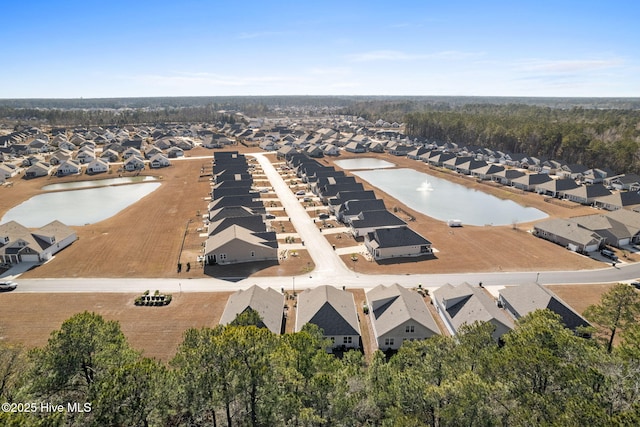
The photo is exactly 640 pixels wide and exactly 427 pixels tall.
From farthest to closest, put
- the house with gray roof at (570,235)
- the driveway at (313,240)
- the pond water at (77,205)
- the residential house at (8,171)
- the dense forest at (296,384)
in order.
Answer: the residential house at (8,171)
the pond water at (77,205)
the house with gray roof at (570,235)
the driveway at (313,240)
the dense forest at (296,384)

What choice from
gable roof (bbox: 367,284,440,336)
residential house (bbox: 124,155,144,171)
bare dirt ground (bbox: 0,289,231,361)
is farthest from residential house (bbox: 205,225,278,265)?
residential house (bbox: 124,155,144,171)

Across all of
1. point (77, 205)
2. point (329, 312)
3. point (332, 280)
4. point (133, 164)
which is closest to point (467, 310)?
point (329, 312)

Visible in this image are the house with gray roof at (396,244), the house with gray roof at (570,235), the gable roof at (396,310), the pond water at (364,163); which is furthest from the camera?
the pond water at (364,163)

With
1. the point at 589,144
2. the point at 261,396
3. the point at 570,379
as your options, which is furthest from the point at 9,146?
the point at 589,144

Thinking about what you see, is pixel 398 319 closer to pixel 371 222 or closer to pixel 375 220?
pixel 371 222

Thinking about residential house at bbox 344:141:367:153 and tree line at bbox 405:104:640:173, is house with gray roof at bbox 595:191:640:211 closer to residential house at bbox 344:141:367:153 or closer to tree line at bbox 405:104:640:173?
tree line at bbox 405:104:640:173

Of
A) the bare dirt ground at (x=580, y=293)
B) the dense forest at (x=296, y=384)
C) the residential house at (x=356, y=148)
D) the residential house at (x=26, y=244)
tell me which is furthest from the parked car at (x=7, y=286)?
the residential house at (x=356, y=148)

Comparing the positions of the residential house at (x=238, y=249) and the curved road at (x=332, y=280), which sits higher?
the residential house at (x=238, y=249)

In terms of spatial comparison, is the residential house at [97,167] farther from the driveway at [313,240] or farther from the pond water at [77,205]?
the driveway at [313,240]

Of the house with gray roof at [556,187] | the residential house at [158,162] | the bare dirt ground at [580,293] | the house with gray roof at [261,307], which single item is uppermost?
the residential house at [158,162]
